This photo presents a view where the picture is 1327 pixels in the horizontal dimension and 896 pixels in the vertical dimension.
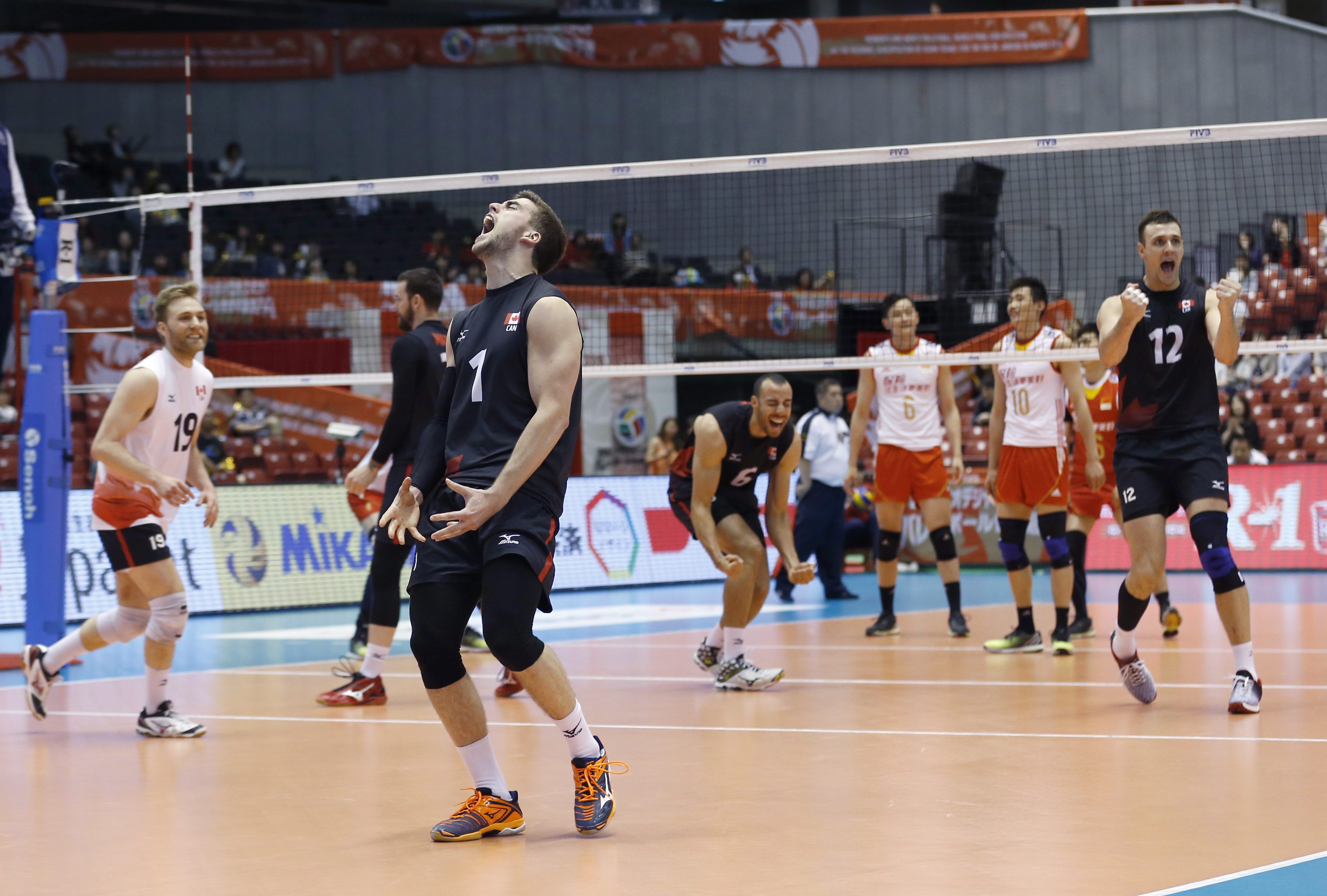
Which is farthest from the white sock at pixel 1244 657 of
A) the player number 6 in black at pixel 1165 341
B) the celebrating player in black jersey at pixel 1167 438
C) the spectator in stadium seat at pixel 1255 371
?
the spectator in stadium seat at pixel 1255 371

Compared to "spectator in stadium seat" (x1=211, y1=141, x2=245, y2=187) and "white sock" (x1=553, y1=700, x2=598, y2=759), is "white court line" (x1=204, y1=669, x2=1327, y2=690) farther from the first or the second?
"spectator in stadium seat" (x1=211, y1=141, x2=245, y2=187)

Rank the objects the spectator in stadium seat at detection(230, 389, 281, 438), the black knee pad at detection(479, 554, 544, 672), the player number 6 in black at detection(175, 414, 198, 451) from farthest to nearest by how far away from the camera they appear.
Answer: the spectator in stadium seat at detection(230, 389, 281, 438) < the player number 6 in black at detection(175, 414, 198, 451) < the black knee pad at detection(479, 554, 544, 672)

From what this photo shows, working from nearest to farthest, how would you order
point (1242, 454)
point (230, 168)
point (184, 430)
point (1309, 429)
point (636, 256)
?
point (184, 430) < point (1242, 454) < point (1309, 429) < point (636, 256) < point (230, 168)

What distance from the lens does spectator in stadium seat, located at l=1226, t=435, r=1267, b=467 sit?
15539 millimetres

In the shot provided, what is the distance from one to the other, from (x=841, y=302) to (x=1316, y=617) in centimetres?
918

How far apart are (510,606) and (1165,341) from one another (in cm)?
372

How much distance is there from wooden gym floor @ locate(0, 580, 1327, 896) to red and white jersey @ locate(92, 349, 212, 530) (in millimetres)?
1027

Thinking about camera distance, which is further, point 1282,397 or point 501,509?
point 1282,397

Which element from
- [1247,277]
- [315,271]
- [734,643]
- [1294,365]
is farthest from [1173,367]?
[315,271]

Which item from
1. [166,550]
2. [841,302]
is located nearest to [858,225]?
[841,302]

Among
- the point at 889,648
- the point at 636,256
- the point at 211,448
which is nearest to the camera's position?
the point at 889,648

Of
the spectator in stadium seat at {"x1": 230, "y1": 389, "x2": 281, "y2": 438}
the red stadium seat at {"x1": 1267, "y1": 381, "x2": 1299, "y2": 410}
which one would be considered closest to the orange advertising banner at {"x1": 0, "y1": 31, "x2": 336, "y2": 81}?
the spectator in stadium seat at {"x1": 230, "y1": 389, "x2": 281, "y2": 438}

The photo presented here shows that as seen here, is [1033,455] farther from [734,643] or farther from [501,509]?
[501,509]

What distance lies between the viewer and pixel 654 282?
810 inches
